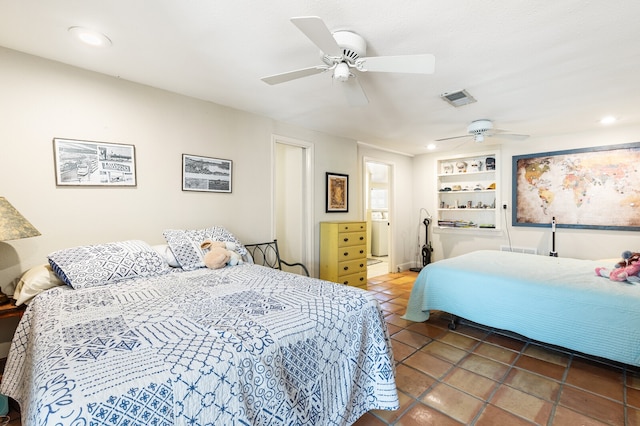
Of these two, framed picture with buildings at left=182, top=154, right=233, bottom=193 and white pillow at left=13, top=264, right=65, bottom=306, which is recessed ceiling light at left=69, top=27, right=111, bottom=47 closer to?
framed picture with buildings at left=182, top=154, right=233, bottom=193

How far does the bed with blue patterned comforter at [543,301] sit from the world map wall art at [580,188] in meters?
1.26

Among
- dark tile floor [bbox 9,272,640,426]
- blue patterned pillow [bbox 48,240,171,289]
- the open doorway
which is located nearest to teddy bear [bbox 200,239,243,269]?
blue patterned pillow [bbox 48,240,171,289]

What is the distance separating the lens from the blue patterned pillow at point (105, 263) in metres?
1.82

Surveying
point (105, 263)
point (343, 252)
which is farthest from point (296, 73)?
point (343, 252)

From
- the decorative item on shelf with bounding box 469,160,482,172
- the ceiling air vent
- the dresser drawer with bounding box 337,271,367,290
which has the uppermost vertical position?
the ceiling air vent

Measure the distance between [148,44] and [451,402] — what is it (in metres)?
3.09

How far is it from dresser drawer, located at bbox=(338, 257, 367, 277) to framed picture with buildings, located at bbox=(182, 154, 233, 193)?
1774 mm

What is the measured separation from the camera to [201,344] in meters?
1.06

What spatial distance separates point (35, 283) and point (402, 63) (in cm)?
263

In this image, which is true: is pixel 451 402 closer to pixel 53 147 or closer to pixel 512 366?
pixel 512 366

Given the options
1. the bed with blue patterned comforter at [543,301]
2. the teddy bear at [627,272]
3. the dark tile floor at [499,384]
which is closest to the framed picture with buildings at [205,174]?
the dark tile floor at [499,384]

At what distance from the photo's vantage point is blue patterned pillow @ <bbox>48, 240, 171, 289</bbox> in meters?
1.82

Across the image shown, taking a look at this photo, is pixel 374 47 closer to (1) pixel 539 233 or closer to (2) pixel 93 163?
(2) pixel 93 163

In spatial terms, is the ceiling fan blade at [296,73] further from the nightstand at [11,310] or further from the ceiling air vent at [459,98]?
the nightstand at [11,310]
